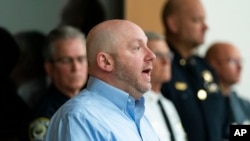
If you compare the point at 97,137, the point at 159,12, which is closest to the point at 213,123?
the point at 159,12

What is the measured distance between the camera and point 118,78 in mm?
2057

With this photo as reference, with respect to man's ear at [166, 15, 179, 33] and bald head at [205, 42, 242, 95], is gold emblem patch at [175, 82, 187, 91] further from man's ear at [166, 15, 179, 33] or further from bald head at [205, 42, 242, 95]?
bald head at [205, 42, 242, 95]

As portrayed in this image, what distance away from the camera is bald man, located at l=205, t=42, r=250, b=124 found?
3.62m

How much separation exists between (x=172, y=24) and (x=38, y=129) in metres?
1.07

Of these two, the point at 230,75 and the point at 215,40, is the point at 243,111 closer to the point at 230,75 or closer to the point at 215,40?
the point at 230,75

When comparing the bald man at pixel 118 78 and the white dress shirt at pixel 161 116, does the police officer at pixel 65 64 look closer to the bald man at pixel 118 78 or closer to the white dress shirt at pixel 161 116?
the white dress shirt at pixel 161 116

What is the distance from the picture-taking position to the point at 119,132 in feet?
6.29

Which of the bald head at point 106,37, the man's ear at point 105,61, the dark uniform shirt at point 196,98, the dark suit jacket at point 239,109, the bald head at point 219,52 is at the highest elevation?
the bald head at point 106,37

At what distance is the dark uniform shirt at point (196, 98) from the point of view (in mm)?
3221

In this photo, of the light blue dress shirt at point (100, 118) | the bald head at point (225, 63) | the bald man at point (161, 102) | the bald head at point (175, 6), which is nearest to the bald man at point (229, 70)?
the bald head at point (225, 63)

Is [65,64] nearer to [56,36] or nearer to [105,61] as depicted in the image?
[56,36]

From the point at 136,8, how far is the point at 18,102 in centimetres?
91

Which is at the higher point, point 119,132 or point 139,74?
point 139,74

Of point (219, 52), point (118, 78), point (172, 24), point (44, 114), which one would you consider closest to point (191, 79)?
point (172, 24)
